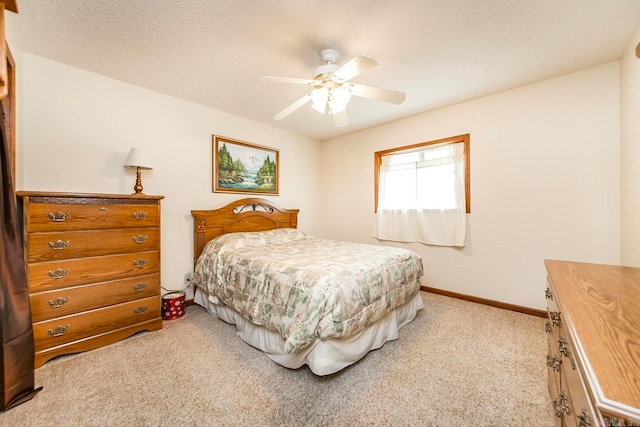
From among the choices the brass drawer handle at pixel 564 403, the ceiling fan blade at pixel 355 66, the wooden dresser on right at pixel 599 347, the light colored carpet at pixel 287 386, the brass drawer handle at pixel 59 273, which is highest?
the ceiling fan blade at pixel 355 66

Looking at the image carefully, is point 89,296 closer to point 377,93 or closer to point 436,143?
point 377,93

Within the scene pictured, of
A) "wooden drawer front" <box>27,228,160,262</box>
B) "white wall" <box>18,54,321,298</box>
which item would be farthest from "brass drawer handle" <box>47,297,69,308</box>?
"white wall" <box>18,54,321,298</box>

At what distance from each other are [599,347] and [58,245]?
296cm

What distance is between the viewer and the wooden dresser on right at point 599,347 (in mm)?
Answer: 459

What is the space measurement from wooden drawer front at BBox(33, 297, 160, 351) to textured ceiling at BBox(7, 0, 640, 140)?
7.14 ft

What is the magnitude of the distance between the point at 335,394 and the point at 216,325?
1477 mm

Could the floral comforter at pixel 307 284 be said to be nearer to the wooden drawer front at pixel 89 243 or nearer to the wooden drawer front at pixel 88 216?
the wooden drawer front at pixel 89 243

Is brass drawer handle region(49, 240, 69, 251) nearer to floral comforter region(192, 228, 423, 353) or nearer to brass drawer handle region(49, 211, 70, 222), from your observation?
brass drawer handle region(49, 211, 70, 222)

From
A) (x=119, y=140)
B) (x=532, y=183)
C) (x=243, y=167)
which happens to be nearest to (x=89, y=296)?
(x=119, y=140)

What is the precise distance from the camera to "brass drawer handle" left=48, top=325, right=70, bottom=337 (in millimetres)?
1859

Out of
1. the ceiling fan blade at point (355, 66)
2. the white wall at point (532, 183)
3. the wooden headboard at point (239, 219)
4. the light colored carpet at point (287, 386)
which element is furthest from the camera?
the wooden headboard at point (239, 219)

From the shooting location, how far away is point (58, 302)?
6.18 feet

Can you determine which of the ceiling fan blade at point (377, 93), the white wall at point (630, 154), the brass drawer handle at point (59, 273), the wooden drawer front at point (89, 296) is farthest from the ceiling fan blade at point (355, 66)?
the brass drawer handle at point (59, 273)

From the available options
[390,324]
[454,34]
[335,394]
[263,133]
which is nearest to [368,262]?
[390,324]
